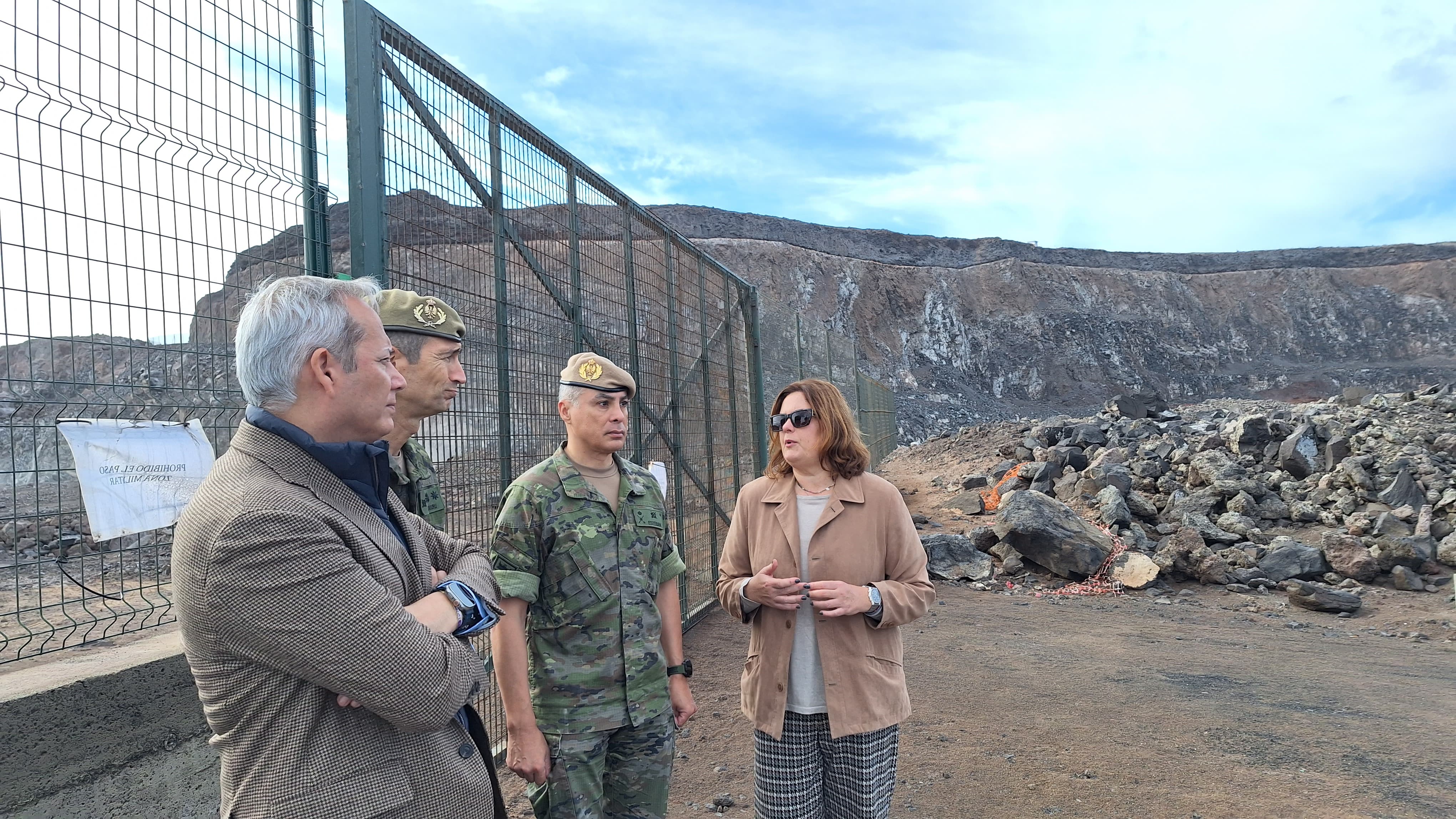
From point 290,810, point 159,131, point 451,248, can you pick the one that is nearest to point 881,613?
point 290,810

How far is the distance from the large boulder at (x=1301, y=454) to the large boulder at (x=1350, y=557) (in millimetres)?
2456

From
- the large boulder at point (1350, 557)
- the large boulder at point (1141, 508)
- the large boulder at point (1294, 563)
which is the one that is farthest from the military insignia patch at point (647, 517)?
the large boulder at point (1141, 508)

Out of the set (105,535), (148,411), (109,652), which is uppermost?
(148,411)

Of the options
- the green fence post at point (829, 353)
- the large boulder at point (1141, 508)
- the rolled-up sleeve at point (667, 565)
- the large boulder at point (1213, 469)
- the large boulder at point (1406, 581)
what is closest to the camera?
the rolled-up sleeve at point (667, 565)

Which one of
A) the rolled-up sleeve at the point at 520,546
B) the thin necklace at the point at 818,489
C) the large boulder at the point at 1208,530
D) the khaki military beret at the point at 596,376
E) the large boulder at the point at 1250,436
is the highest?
the khaki military beret at the point at 596,376

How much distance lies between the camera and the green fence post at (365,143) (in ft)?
8.84

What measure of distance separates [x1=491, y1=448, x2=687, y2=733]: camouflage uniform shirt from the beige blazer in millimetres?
298

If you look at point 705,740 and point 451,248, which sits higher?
point 451,248

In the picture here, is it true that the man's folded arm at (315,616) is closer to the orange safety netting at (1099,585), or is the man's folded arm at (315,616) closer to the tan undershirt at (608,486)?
the tan undershirt at (608,486)

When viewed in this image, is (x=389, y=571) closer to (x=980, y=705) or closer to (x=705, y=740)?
(x=705, y=740)

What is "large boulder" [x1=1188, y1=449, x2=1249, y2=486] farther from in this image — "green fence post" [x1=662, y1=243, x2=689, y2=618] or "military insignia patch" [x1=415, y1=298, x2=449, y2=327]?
"military insignia patch" [x1=415, y1=298, x2=449, y2=327]

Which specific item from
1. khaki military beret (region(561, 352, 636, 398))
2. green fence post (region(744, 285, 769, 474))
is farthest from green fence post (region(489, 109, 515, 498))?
green fence post (region(744, 285, 769, 474))

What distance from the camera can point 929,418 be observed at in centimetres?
3600

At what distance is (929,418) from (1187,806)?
110 ft
